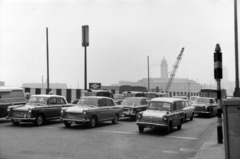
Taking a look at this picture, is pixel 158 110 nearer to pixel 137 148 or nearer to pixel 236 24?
pixel 137 148

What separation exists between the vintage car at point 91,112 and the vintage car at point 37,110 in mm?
1207

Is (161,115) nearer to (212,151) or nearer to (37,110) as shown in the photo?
(212,151)

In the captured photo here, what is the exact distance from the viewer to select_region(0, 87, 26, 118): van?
16609 millimetres

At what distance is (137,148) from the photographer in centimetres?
1009

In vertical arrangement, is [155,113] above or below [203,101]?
below

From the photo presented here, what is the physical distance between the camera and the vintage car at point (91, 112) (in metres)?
15.0

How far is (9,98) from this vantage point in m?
17.3

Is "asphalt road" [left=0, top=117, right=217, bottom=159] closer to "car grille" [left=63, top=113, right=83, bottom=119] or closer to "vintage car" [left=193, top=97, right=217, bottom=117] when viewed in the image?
"car grille" [left=63, top=113, right=83, bottom=119]

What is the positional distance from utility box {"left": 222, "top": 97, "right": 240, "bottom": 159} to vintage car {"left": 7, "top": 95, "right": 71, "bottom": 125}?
10.5 metres

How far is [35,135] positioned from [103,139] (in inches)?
107

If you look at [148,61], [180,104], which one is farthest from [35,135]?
[148,61]

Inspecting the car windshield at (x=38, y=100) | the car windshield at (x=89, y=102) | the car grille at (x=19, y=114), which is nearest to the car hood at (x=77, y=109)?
the car windshield at (x=89, y=102)

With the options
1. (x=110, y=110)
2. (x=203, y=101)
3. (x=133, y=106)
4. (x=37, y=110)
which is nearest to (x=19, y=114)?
(x=37, y=110)

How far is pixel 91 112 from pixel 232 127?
931cm
